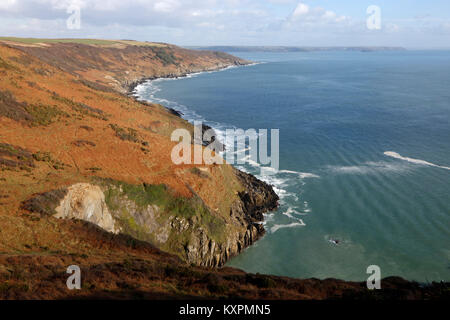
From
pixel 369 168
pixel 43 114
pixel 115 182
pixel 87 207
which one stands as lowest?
pixel 369 168

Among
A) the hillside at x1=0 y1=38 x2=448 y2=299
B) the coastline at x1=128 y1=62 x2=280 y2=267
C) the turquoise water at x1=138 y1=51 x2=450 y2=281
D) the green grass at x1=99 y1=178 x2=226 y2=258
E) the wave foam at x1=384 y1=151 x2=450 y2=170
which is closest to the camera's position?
the hillside at x1=0 y1=38 x2=448 y2=299

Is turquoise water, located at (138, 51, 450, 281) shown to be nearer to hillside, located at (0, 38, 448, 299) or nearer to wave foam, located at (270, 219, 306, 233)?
wave foam, located at (270, 219, 306, 233)

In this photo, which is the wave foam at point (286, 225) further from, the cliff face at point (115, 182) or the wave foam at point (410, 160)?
the wave foam at point (410, 160)

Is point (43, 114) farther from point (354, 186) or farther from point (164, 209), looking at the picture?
point (354, 186)


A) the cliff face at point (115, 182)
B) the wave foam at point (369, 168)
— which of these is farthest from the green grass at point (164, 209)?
the wave foam at point (369, 168)

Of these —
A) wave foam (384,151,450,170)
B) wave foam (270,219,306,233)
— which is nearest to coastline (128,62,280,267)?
wave foam (270,219,306,233)

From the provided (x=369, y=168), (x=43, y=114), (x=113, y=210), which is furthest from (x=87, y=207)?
(x=369, y=168)
